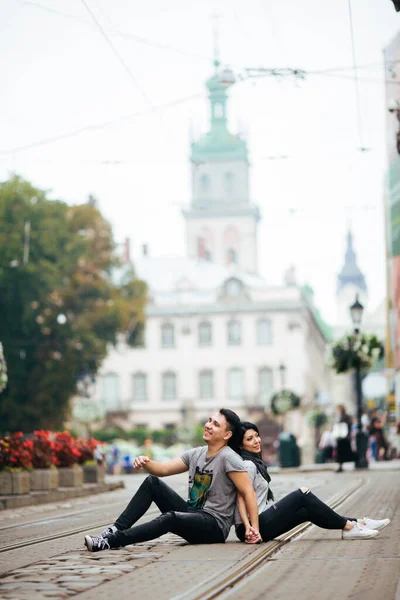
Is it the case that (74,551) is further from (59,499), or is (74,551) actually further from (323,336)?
(323,336)

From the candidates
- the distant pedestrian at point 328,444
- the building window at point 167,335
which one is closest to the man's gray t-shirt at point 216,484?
the distant pedestrian at point 328,444

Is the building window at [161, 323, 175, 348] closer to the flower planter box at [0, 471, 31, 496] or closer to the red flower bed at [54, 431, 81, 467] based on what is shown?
the red flower bed at [54, 431, 81, 467]

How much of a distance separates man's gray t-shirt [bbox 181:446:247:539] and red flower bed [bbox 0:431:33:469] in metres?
11.4

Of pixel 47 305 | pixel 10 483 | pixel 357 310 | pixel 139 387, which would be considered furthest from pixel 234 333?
pixel 10 483

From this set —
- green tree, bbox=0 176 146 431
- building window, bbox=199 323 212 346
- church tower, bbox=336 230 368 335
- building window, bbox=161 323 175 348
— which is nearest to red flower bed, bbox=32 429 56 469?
green tree, bbox=0 176 146 431

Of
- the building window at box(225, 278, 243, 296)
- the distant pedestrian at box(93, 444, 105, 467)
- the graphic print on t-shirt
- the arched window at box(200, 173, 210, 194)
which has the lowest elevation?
the graphic print on t-shirt

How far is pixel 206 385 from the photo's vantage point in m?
94.5

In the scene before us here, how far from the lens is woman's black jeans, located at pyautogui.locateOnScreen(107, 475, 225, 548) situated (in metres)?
10.2

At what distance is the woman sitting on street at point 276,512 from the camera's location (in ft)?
35.1

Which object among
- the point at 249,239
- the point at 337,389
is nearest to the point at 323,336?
Result: the point at 249,239

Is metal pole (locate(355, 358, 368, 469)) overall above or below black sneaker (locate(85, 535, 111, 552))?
above

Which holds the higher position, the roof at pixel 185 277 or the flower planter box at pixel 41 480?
the roof at pixel 185 277

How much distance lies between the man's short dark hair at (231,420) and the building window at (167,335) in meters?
85.0

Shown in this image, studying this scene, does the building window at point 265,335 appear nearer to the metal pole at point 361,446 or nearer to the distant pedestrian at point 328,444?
the distant pedestrian at point 328,444
